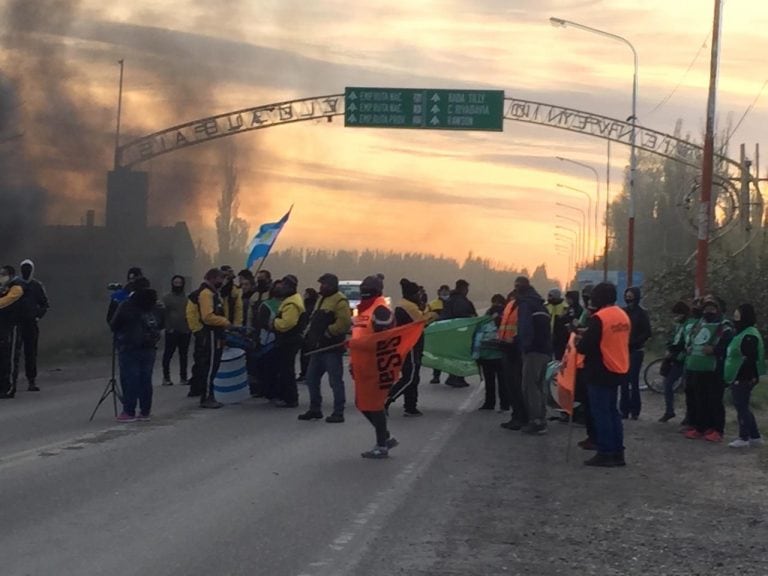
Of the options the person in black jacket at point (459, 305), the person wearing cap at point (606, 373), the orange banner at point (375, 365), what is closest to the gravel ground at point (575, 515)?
the person wearing cap at point (606, 373)

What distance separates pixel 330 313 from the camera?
1313 cm

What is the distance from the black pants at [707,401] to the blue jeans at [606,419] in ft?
7.64

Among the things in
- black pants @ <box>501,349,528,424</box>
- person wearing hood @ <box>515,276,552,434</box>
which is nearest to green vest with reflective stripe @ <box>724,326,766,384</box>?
person wearing hood @ <box>515,276,552,434</box>

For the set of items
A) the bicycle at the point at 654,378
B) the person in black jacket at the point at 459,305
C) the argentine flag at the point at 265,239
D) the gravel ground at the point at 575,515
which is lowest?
the gravel ground at the point at 575,515

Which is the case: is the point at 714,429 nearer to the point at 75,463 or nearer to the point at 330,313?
the point at 330,313

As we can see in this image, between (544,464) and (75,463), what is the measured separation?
4300 millimetres

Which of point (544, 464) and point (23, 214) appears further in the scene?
point (23, 214)

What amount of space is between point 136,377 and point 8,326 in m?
3.25

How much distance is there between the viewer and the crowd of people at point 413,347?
35.1 feet

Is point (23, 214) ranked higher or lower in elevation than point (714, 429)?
higher

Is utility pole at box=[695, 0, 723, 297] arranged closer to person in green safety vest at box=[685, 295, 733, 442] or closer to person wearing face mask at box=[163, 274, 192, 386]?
person in green safety vest at box=[685, 295, 733, 442]

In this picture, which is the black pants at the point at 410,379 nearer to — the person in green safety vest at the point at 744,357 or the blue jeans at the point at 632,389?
the blue jeans at the point at 632,389

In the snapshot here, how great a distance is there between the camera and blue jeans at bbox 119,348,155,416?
1250 centimetres

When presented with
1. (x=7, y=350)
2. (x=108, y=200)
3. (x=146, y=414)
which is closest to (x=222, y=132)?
(x=108, y=200)
